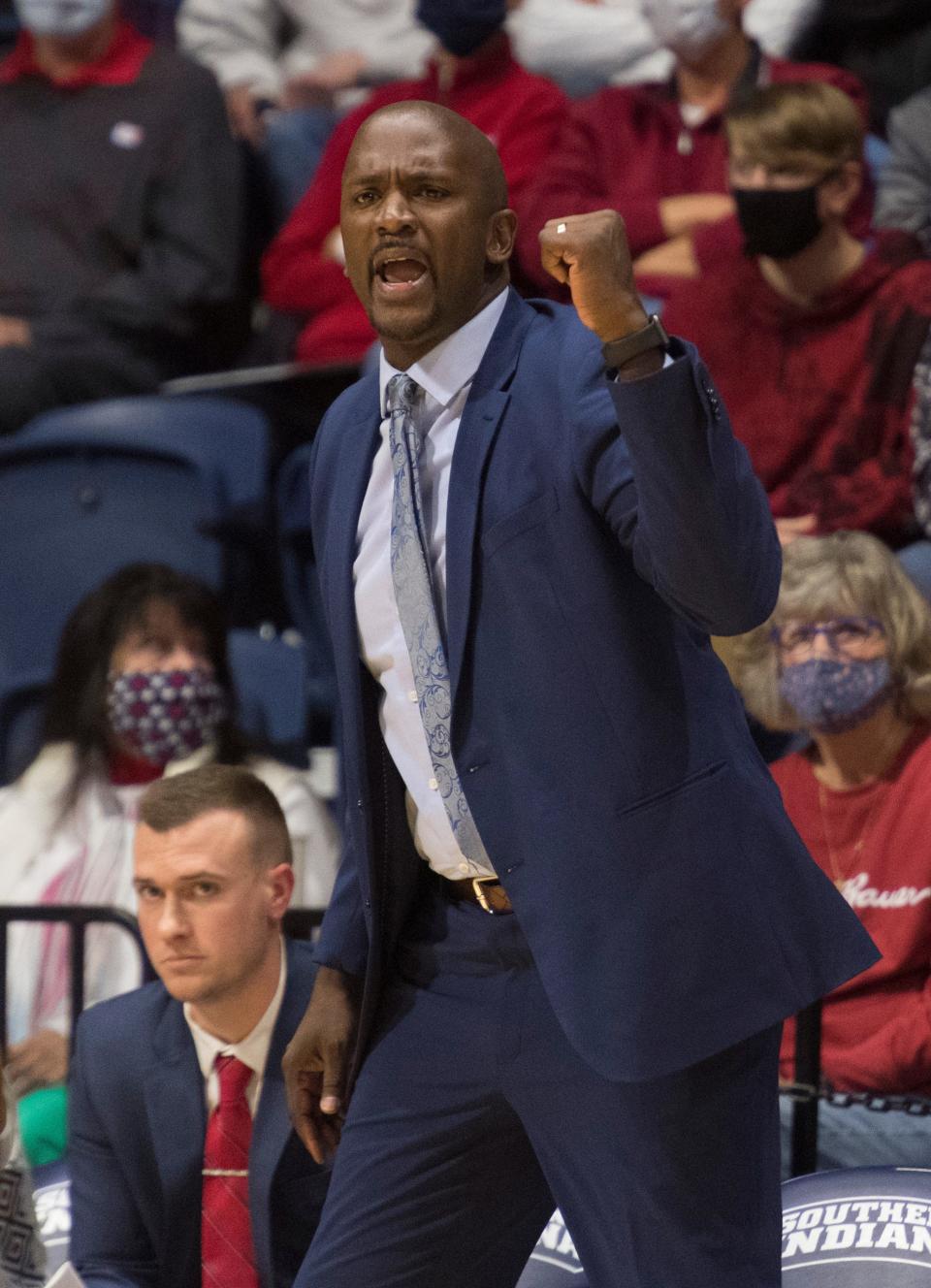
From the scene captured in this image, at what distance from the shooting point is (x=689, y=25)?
4.41 meters

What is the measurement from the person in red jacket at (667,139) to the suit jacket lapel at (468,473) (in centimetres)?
255

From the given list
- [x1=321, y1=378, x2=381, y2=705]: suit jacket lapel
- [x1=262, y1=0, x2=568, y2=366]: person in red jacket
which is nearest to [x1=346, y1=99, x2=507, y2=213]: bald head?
[x1=321, y1=378, x2=381, y2=705]: suit jacket lapel

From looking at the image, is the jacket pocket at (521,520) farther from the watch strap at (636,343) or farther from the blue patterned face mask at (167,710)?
Result: the blue patterned face mask at (167,710)

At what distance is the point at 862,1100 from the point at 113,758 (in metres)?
1.83

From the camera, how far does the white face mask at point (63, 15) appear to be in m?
4.98

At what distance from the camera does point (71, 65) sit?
16.5ft

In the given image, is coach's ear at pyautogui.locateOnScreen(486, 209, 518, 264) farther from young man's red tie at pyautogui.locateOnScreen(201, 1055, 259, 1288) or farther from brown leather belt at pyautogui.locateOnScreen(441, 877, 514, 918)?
young man's red tie at pyautogui.locateOnScreen(201, 1055, 259, 1288)

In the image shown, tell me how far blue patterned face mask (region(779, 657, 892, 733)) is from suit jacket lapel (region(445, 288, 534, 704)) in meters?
1.56

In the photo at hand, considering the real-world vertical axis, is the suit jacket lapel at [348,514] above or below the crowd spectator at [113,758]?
above

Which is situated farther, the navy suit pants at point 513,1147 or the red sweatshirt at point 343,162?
the red sweatshirt at point 343,162

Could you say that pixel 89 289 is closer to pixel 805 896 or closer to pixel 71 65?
pixel 71 65

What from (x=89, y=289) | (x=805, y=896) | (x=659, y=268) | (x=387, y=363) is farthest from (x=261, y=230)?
(x=805, y=896)

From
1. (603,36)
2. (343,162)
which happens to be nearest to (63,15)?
(343,162)

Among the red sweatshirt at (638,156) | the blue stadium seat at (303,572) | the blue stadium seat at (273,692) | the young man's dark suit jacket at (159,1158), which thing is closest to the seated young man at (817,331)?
the red sweatshirt at (638,156)
